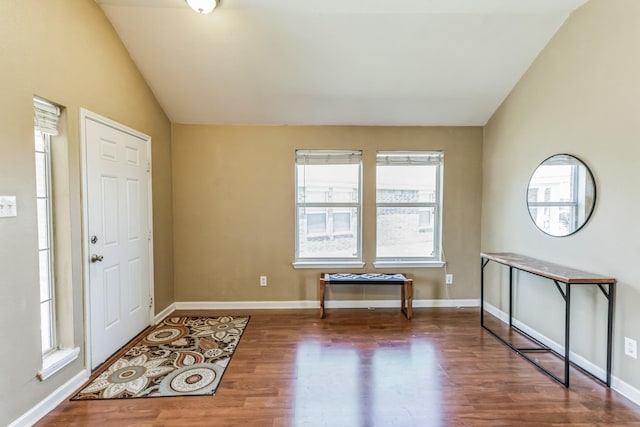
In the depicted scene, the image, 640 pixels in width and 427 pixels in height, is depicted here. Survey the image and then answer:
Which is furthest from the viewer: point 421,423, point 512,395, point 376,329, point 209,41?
point 376,329

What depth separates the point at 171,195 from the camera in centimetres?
360

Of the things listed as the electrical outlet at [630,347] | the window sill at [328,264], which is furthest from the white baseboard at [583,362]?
the window sill at [328,264]

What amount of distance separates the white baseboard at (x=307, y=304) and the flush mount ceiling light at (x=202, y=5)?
306 centimetres

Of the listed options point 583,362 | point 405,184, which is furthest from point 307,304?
point 583,362

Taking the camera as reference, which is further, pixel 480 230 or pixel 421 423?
pixel 480 230

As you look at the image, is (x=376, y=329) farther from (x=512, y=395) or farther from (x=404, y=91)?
(x=404, y=91)

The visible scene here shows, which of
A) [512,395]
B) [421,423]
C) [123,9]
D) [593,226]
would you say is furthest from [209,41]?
[512,395]

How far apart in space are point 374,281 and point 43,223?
2922mm

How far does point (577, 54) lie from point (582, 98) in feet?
1.21

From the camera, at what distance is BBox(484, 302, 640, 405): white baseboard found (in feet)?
6.53

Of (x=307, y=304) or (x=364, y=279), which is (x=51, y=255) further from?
(x=364, y=279)

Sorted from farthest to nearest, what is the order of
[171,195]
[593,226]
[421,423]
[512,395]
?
1. [171,195]
2. [593,226]
3. [512,395]
4. [421,423]

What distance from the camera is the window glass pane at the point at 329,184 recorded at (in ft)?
12.3

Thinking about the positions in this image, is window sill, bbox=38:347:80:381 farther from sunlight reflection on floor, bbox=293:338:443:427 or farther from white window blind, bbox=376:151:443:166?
white window blind, bbox=376:151:443:166
